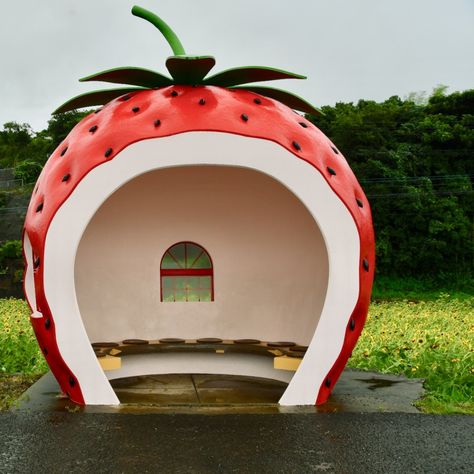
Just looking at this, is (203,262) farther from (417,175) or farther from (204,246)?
(417,175)

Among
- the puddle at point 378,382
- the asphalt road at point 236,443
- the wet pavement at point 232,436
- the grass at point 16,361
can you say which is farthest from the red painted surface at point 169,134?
the puddle at point 378,382

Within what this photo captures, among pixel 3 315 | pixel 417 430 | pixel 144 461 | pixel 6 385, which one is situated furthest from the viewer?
pixel 3 315

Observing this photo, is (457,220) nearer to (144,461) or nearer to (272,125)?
(272,125)

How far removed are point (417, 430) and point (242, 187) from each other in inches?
144

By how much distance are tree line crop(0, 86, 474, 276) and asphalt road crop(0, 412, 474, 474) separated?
778 inches

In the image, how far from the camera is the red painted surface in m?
5.77

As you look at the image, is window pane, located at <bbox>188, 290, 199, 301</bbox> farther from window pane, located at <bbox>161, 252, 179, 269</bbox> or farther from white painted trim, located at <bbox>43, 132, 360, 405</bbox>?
white painted trim, located at <bbox>43, 132, 360, 405</bbox>

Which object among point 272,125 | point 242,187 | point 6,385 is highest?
point 272,125

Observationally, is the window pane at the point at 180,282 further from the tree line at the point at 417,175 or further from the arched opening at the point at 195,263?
the tree line at the point at 417,175

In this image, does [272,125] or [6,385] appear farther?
[6,385]

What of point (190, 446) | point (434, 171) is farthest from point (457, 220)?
point (190, 446)

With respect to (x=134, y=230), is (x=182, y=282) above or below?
below

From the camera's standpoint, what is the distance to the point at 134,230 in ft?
26.3

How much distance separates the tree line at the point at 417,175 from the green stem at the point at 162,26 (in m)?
18.9
